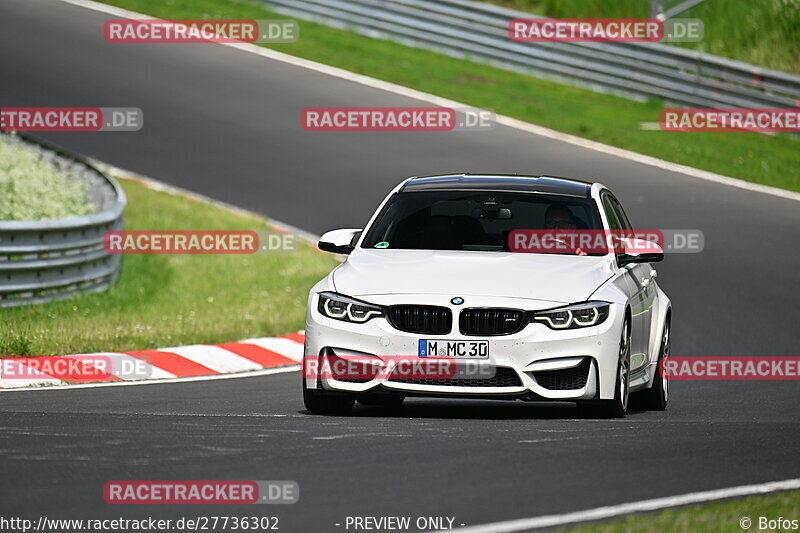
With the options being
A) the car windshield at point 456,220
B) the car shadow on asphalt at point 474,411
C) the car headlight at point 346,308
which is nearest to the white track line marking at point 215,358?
the car shadow on asphalt at point 474,411

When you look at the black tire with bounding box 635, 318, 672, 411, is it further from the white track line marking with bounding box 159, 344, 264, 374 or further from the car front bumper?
the white track line marking with bounding box 159, 344, 264, 374

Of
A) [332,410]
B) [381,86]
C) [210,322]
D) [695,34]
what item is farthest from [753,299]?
[695,34]

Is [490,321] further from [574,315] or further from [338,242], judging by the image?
[338,242]

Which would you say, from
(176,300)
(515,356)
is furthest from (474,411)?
(176,300)

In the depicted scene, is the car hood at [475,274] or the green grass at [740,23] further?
the green grass at [740,23]

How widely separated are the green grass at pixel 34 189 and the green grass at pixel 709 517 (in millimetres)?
11700

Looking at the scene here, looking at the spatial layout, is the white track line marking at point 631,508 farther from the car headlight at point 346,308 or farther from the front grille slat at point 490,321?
the car headlight at point 346,308

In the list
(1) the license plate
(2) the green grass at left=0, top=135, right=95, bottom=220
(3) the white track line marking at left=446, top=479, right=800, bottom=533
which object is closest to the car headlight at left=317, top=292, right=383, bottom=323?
(1) the license plate

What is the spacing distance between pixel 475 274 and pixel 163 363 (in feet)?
15.1

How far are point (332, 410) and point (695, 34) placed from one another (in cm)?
2294

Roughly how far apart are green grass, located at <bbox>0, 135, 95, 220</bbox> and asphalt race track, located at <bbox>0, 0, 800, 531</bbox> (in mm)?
3443

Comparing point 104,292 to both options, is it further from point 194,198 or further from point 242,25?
point 242,25

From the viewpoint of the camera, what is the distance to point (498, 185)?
11.2 m

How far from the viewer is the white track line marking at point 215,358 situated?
46.3 feet
